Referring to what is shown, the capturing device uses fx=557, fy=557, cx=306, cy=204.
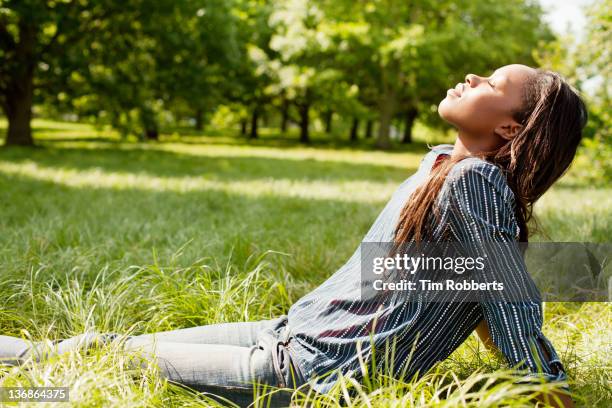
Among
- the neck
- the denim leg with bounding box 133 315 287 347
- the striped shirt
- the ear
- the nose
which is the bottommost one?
the denim leg with bounding box 133 315 287 347

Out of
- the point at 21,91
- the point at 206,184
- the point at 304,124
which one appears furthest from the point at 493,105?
the point at 304,124

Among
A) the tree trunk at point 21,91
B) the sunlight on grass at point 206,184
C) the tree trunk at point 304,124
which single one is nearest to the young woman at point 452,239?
the sunlight on grass at point 206,184

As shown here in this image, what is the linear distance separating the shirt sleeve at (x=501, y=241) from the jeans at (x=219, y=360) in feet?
2.41

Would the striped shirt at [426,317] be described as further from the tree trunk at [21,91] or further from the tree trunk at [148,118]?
the tree trunk at [21,91]

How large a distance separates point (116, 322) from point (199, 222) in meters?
2.78

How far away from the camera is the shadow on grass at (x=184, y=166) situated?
10.5 metres

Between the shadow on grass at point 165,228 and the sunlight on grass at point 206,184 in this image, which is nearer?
the shadow on grass at point 165,228

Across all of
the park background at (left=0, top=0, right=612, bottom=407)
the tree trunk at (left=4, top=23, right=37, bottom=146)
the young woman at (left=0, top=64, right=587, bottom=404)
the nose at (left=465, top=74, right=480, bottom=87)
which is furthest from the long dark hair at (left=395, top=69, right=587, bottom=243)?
the tree trunk at (left=4, top=23, right=37, bottom=146)

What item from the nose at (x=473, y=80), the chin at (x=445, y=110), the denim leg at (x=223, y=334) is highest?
the nose at (x=473, y=80)

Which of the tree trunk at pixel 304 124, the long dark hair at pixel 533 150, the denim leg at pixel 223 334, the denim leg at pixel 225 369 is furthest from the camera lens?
the tree trunk at pixel 304 124

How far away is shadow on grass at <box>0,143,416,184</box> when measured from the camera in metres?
10.5

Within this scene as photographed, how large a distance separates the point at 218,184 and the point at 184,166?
333 cm

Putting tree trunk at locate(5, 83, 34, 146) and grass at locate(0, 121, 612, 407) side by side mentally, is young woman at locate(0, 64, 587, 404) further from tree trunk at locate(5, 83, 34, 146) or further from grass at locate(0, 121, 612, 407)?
tree trunk at locate(5, 83, 34, 146)

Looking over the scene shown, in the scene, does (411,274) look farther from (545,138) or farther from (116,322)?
(116,322)
